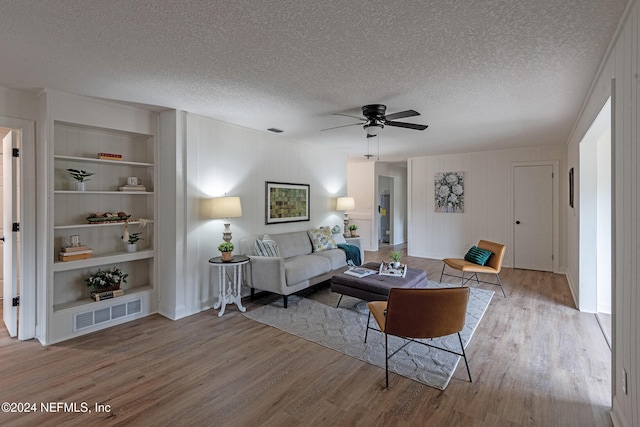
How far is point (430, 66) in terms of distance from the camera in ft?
8.01

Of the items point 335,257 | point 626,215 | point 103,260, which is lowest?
point 335,257

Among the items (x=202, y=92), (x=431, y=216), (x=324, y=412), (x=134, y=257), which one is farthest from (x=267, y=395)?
(x=431, y=216)

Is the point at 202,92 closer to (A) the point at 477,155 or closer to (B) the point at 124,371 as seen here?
(B) the point at 124,371

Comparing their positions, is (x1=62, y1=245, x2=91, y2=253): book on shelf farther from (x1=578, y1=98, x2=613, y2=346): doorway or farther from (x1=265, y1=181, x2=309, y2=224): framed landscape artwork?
(x1=578, y1=98, x2=613, y2=346): doorway

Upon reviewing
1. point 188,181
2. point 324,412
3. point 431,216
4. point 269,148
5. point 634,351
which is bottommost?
point 324,412

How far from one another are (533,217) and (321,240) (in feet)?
13.7

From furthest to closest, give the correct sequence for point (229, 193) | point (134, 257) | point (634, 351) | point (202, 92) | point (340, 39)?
point (229, 193), point (134, 257), point (202, 92), point (340, 39), point (634, 351)

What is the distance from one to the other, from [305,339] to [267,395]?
0.90m

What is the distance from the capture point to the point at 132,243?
12.2ft

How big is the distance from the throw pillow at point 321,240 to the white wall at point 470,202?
3.01 metres

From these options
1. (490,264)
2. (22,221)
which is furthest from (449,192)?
(22,221)

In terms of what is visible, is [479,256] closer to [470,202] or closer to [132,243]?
[470,202]

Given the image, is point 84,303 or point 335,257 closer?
point 84,303

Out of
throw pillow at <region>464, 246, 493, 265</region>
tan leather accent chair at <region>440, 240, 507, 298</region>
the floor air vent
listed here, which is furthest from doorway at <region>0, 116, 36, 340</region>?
throw pillow at <region>464, 246, 493, 265</region>
